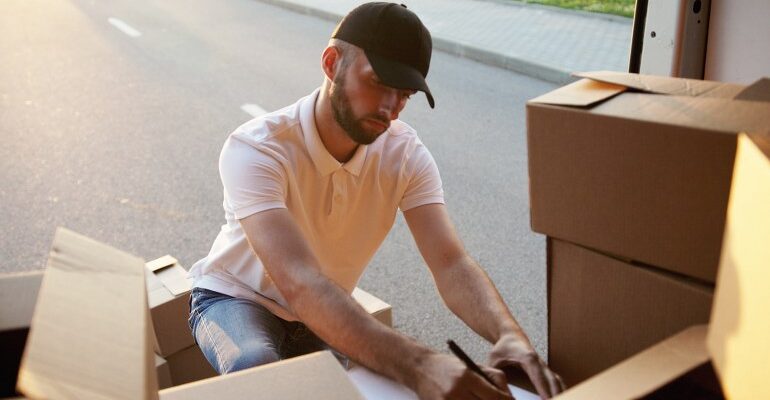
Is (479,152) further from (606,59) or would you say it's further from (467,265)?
(467,265)

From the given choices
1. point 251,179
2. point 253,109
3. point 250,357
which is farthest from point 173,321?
point 253,109

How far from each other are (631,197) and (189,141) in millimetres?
4732

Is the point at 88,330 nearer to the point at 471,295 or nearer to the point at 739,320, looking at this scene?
the point at 739,320

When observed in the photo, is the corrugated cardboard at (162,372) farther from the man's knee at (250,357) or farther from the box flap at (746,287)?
the box flap at (746,287)

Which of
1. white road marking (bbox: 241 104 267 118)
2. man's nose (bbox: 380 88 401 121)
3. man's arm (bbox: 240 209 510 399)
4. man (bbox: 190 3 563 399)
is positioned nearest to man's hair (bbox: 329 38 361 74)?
man (bbox: 190 3 563 399)

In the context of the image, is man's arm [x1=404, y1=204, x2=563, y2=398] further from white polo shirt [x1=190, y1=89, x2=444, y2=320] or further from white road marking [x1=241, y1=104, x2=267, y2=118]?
white road marking [x1=241, y1=104, x2=267, y2=118]

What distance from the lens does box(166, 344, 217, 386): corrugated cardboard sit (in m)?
2.45

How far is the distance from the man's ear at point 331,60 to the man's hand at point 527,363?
812 millimetres

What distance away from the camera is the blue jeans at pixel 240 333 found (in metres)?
1.95

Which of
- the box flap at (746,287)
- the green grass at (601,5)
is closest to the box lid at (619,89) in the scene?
the box flap at (746,287)

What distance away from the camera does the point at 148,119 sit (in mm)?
6211

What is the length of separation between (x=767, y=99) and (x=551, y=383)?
64cm

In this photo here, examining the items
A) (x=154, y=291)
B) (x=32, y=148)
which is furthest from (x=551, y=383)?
(x=32, y=148)

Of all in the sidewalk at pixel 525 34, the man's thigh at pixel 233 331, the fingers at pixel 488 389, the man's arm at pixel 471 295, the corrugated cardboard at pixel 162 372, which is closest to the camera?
the fingers at pixel 488 389
